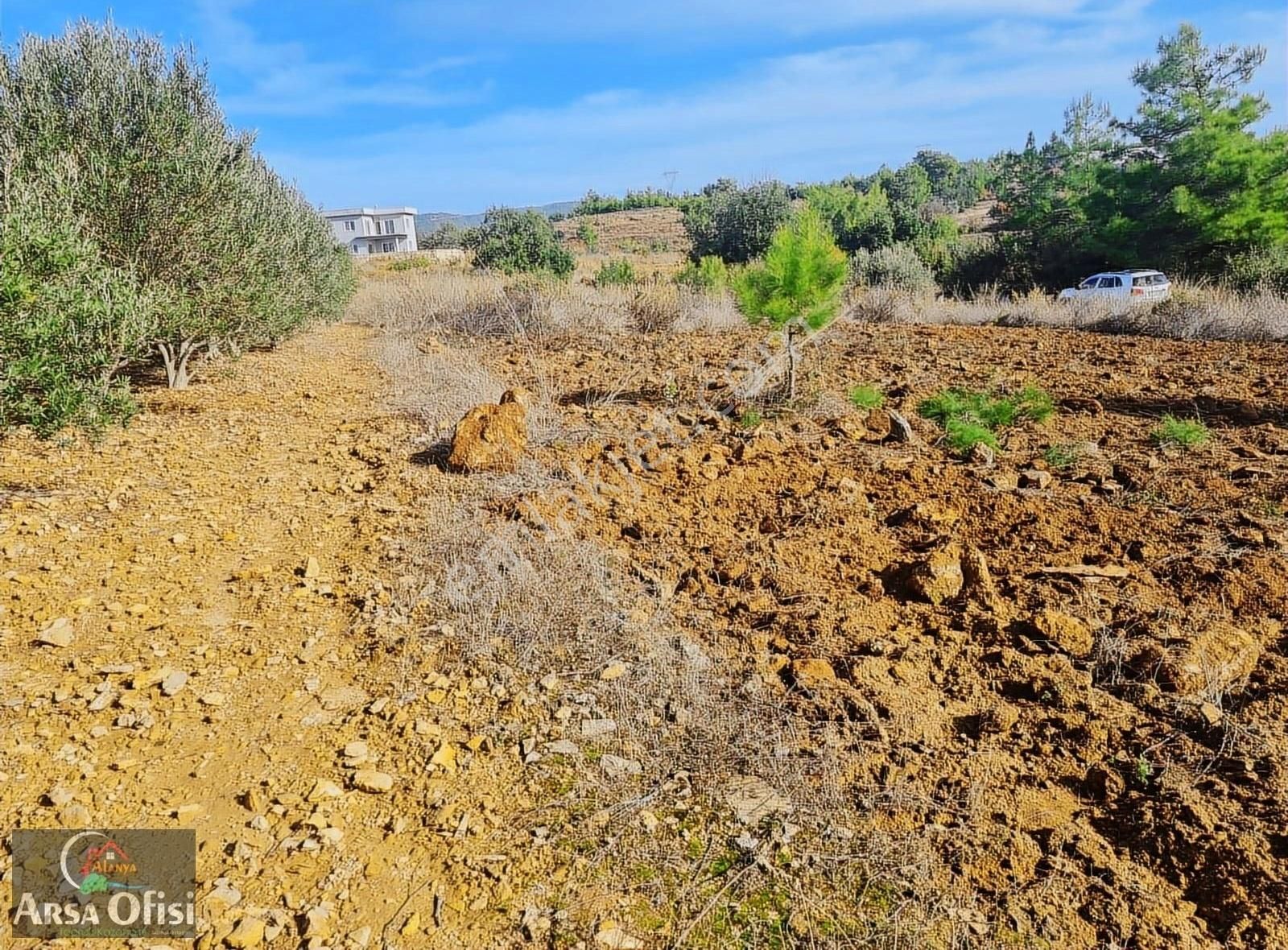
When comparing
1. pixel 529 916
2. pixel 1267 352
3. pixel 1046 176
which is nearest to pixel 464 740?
pixel 529 916

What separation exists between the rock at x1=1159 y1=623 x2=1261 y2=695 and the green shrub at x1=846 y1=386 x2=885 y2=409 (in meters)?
3.67

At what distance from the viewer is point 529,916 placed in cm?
175

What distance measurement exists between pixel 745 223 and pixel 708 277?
7891 mm

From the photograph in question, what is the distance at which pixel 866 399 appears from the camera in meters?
6.07

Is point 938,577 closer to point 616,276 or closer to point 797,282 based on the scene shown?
point 797,282

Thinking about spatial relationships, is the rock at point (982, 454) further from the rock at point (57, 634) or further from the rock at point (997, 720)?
the rock at point (57, 634)

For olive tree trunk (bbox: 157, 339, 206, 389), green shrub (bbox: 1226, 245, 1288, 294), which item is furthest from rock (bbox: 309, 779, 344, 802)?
green shrub (bbox: 1226, 245, 1288, 294)

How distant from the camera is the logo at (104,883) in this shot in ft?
5.82

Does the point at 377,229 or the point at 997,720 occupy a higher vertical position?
the point at 377,229

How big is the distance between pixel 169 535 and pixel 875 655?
150 inches

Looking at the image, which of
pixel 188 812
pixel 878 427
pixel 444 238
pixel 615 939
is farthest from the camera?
pixel 444 238

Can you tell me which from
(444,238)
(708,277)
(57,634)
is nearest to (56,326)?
(57,634)

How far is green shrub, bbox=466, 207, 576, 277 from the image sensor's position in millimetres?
19750

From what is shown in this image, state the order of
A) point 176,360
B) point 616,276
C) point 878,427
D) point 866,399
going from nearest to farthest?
1. point 878,427
2. point 866,399
3. point 176,360
4. point 616,276
